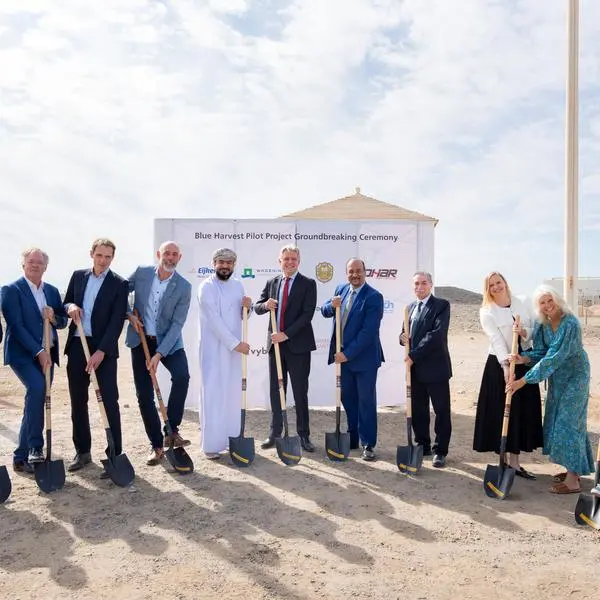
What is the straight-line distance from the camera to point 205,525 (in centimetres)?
389

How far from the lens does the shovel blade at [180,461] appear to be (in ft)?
16.1

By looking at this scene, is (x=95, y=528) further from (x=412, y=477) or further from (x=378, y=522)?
(x=412, y=477)

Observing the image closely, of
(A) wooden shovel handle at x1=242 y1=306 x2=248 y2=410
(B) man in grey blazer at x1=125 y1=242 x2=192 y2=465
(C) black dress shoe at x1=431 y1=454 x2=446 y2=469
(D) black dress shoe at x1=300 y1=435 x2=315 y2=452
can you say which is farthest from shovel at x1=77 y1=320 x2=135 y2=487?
(C) black dress shoe at x1=431 y1=454 x2=446 y2=469

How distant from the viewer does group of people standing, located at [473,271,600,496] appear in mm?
4512

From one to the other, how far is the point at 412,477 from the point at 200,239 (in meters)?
4.24

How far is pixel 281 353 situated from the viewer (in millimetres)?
5629

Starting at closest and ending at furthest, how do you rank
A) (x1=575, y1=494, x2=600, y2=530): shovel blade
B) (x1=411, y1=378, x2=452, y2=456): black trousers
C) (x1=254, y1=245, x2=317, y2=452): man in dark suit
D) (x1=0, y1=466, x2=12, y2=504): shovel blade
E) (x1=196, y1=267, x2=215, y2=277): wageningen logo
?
1. (x1=575, y1=494, x2=600, y2=530): shovel blade
2. (x1=0, y1=466, x2=12, y2=504): shovel blade
3. (x1=411, y1=378, x2=452, y2=456): black trousers
4. (x1=254, y1=245, x2=317, y2=452): man in dark suit
5. (x1=196, y1=267, x2=215, y2=277): wageningen logo

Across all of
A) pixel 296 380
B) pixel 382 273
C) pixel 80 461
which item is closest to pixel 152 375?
pixel 80 461

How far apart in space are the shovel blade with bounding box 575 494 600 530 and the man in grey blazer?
331cm

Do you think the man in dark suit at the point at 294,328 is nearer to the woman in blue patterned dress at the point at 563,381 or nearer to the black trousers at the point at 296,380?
the black trousers at the point at 296,380

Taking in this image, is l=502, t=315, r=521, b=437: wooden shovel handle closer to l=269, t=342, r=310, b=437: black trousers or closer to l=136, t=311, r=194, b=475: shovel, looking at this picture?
l=269, t=342, r=310, b=437: black trousers

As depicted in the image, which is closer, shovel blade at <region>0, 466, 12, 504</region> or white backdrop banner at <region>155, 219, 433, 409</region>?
shovel blade at <region>0, 466, 12, 504</region>

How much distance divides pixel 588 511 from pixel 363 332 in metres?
2.31

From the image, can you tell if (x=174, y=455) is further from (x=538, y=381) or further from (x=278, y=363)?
(x=538, y=381)
